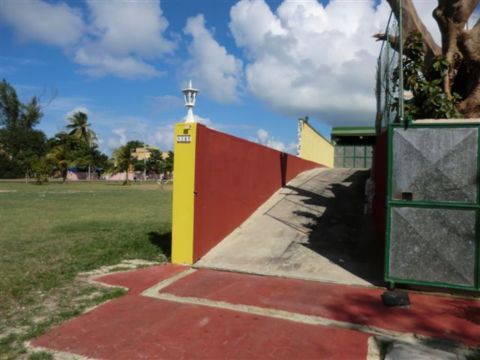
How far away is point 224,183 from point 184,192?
51.8 inches

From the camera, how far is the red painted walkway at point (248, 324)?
375 cm

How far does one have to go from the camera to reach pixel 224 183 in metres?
8.08

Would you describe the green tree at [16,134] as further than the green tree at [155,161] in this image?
No

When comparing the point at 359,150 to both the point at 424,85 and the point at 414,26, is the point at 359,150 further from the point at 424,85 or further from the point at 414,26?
the point at 424,85

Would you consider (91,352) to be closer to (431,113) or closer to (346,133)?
(431,113)

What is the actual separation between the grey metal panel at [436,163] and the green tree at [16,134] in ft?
203

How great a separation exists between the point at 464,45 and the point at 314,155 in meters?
13.0

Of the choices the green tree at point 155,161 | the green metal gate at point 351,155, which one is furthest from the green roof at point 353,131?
the green tree at point 155,161

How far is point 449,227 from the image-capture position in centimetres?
514

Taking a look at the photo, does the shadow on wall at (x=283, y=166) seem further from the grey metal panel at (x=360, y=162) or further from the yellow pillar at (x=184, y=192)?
the grey metal panel at (x=360, y=162)

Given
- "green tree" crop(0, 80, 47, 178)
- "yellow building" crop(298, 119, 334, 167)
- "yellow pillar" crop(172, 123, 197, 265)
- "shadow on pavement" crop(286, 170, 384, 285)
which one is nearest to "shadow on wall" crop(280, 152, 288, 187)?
"shadow on pavement" crop(286, 170, 384, 285)

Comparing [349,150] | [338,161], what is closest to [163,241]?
[338,161]

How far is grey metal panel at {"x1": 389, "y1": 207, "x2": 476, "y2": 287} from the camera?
5059mm

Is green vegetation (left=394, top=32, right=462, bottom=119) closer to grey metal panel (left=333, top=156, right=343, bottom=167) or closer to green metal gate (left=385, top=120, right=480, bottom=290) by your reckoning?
green metal gate (left=385, top=120, right=480, bottom=290)
